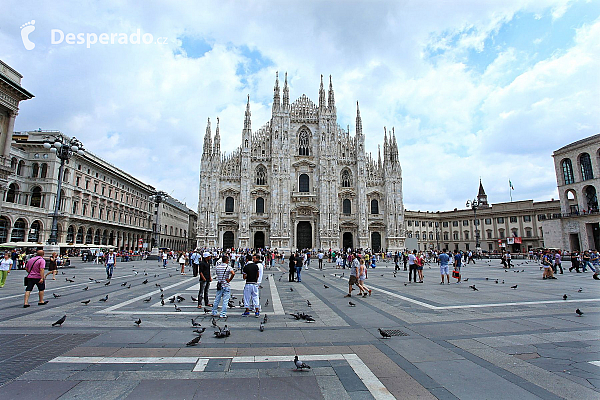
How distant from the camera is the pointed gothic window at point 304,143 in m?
44.9

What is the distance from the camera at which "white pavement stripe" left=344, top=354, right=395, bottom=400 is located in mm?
3515

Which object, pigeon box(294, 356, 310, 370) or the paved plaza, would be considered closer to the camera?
the paved plaza

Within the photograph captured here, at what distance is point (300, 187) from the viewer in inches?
1740

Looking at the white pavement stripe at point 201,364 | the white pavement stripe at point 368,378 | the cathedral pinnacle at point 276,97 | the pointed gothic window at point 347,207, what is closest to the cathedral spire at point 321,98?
the cathedral pinnacle at point 276,97

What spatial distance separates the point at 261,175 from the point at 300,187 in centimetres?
567

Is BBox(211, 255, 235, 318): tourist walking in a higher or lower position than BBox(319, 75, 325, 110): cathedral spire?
lower

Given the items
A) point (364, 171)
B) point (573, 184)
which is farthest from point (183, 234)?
point (573, 184)

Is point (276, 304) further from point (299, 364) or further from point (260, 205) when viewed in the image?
point (260, 205)

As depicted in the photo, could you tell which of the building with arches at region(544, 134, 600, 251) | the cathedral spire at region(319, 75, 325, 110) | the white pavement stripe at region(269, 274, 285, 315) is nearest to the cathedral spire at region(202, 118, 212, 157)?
the cathedral spire at region(319, 75, 325, 110)

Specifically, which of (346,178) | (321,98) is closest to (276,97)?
(321,98)

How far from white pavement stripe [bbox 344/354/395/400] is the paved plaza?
0.08ft

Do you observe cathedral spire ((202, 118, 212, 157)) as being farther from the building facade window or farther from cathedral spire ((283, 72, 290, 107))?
the building facade window

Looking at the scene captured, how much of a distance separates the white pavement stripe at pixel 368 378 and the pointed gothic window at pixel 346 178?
1609 inches

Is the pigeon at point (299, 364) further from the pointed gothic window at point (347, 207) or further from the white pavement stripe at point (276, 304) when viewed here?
the pointed gothic window at point (347, 207)
